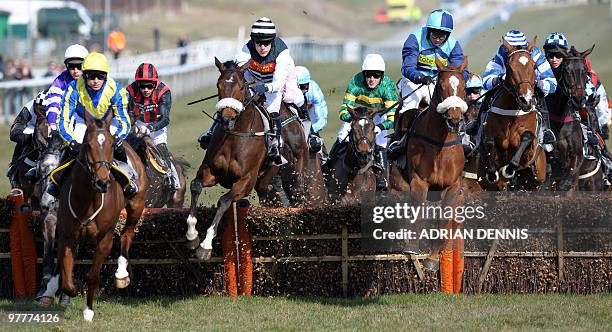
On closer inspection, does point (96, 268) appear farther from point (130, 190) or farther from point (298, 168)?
point (298, 168)

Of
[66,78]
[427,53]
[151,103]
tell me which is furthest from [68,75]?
[427,53]

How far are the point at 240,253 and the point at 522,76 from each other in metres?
3.62

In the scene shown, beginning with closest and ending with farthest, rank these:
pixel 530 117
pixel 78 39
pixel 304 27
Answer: pixel 530 117 < pixel 78 39 < pixel 304 27

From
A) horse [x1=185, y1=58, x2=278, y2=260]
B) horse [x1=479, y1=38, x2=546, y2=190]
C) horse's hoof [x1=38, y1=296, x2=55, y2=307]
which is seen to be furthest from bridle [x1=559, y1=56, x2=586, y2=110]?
horse's hoof [x1=38, y1=296, x2=55, y2=307]

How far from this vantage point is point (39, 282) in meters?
12.4

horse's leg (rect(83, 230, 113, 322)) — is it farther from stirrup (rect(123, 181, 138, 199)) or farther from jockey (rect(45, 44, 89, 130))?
jockey (rect(45, 44, 89, 130))

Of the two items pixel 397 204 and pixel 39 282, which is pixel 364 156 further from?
pixel 39 282

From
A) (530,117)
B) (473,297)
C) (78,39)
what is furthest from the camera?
(78,39)

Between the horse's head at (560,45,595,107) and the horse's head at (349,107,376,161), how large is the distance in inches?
108

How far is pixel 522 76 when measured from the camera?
12.7 meters

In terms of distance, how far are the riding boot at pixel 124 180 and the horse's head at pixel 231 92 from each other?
1.12 meters

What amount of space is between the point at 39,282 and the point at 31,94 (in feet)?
56.5

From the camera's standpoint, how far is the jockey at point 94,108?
11.4 m

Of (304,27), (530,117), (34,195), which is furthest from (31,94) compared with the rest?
(304,27)
